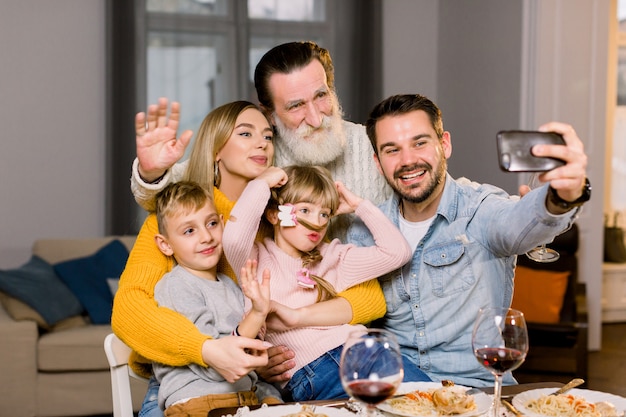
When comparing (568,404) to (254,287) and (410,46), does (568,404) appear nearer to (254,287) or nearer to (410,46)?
(254,287)

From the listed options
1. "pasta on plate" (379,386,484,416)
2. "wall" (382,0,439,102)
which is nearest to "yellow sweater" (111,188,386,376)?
"pasta on plate" (379,386,484,416)

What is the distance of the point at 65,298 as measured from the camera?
4184 mm

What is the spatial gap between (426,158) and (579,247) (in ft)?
11.0

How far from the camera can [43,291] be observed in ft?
13.4

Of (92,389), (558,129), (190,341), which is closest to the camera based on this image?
(558,129)

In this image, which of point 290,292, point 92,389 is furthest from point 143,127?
point 92,389

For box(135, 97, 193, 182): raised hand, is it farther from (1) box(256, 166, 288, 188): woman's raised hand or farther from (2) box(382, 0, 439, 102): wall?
(2) box(382, 0, 439, 102): wall

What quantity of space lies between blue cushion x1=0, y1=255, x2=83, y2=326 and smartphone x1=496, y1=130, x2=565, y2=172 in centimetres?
306

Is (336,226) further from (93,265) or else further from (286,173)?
(93,265)

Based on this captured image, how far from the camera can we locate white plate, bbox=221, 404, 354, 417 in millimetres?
1602

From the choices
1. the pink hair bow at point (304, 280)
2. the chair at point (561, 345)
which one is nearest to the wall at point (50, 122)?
the chair at point (561, 345)

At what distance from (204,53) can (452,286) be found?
4094mm

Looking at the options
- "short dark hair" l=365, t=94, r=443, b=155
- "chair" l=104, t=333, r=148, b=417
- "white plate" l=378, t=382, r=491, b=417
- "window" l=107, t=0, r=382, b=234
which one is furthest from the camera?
"window" l=107, t=0, r=382, b=234

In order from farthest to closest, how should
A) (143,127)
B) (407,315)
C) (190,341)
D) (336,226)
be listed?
(336,226) → (407,315) → (143,127) → (190,341)
